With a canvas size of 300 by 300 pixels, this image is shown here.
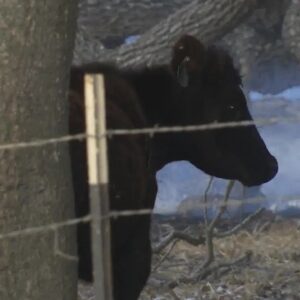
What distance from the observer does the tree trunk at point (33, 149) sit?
3.73 meters

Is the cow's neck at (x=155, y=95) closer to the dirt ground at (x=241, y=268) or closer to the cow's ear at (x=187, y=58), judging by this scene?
the cow's ear at (x=187, y=58)

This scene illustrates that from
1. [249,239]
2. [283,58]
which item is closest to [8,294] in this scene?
[249,239]

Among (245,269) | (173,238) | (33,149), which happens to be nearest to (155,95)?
(173,238)

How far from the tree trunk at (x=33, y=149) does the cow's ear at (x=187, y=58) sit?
171cm

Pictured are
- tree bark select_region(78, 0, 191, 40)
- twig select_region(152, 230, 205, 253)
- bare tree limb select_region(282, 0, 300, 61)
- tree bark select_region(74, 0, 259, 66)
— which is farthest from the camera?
tree bark select_region(78, 0, 191, 40)

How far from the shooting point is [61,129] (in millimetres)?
3867

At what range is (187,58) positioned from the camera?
219 inches

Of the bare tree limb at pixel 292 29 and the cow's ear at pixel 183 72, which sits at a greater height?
the bare tree limb at pixel 292 29

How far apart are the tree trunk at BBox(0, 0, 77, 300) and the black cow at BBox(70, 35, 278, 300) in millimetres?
770

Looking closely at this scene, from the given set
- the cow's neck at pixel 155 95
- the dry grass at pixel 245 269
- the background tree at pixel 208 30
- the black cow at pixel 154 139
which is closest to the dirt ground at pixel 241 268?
the dry grass at pixel 245 269

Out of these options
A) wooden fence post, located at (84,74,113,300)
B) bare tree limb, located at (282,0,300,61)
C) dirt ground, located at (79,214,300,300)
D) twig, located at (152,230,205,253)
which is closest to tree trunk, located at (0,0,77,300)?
wooden fence post, located at (84,74,113,300)

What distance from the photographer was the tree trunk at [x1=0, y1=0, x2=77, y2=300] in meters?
3.73

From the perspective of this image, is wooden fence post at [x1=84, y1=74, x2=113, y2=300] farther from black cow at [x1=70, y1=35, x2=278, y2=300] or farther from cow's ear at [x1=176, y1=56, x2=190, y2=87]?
cow's ear at [x1=176, y1=56, x2=190, y2=87]

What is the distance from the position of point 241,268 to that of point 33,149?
150 inches
